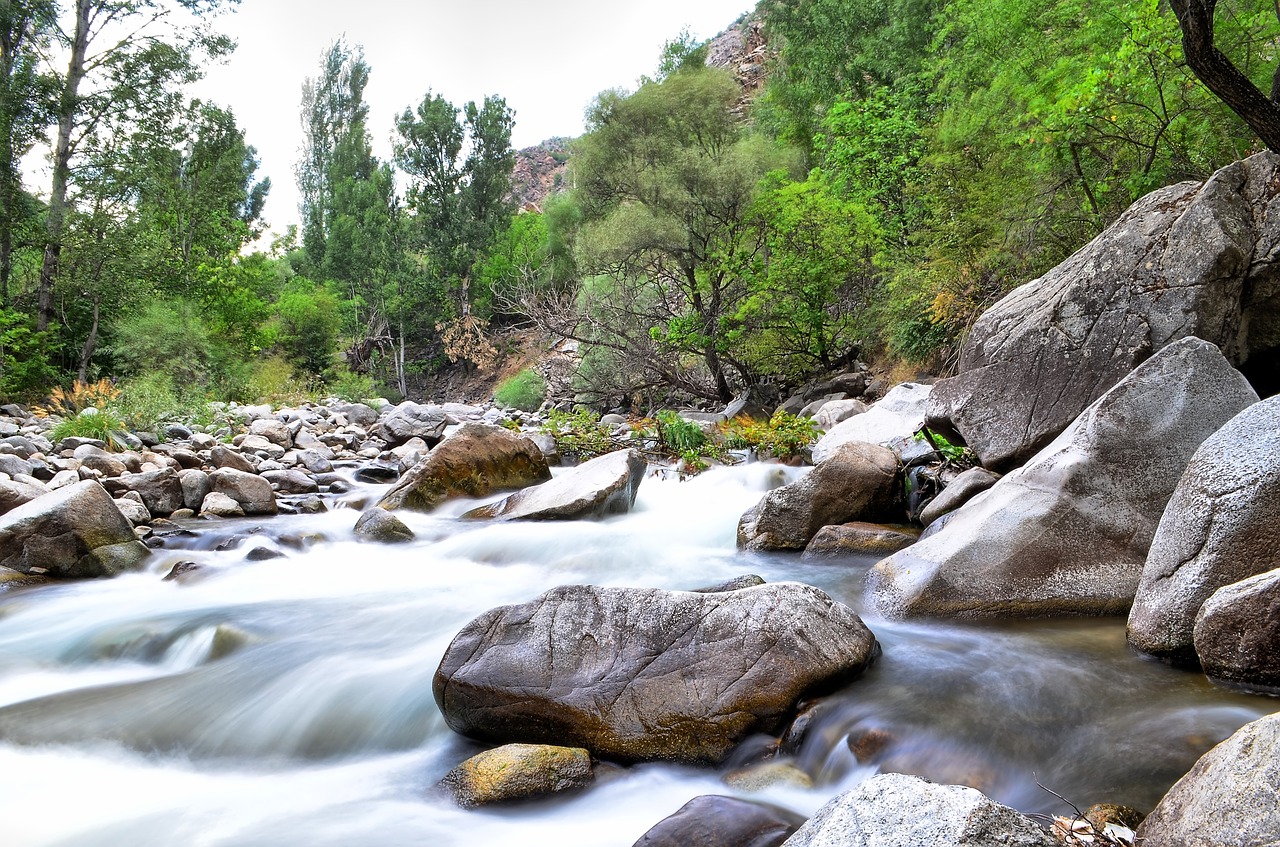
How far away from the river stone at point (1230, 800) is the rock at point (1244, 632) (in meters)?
1.12

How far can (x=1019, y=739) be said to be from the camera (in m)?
3.30

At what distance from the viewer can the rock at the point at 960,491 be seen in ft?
20.9

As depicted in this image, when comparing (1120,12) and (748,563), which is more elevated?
(1120,12)

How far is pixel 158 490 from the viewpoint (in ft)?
30.0

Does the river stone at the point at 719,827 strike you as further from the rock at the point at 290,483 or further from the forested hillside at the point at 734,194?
the rock at the point at 290,483

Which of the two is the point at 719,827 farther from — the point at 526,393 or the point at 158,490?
the point at 526,393

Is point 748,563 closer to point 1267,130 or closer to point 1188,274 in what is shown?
point 1188,274

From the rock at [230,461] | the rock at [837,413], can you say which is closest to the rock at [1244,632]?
the rock at [837,413]

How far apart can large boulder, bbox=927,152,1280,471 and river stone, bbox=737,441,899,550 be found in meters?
0.91

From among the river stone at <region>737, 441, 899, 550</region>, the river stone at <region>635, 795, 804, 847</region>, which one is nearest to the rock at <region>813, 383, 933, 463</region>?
the river stone at <region>737, 441, 899, 550</region>

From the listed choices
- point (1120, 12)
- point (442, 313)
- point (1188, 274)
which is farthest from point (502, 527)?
point (442, 313)

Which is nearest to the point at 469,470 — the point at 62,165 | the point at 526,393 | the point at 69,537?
the point at 69,537

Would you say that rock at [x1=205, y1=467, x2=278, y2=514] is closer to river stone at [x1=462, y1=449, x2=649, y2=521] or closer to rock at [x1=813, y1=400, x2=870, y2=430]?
river stone at [x1=462, y1=449, x2=649, y2=521]

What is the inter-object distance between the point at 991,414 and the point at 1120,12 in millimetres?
6575
